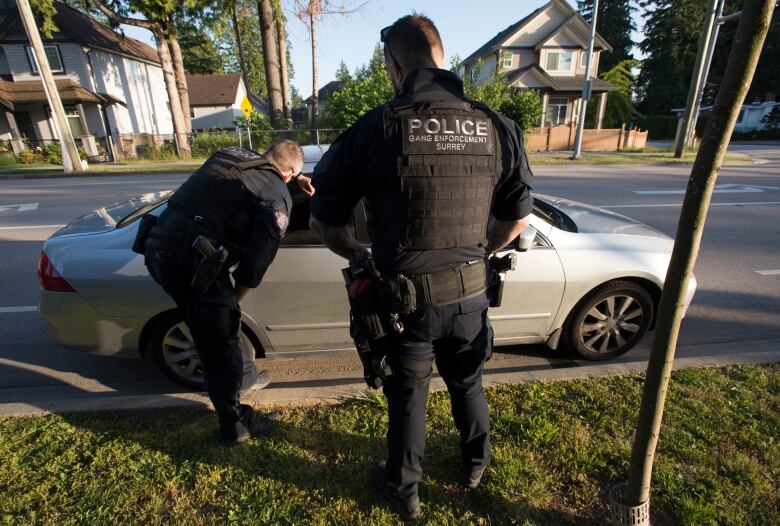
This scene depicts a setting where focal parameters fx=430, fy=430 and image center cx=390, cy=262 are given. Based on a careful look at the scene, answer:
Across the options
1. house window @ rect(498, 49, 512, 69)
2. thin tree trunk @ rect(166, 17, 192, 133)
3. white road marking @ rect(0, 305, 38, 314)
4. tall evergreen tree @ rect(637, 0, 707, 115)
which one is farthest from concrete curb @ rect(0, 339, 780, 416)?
tall evergreen tree @ rect(637, 0, 707, 115)

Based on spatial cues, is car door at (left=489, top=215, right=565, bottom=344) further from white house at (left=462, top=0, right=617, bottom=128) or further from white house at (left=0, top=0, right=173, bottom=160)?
white house at (left=462, top=0, right=617, bottom=128)

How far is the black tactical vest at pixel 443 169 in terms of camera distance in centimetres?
158

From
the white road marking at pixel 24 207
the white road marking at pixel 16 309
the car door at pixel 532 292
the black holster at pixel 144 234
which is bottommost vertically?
the white road marking at pixel 16 309

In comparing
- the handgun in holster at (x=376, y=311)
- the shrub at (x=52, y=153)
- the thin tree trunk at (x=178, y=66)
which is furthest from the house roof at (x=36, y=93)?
the handgun in holster at (x=376, y=311)

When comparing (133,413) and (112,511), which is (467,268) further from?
(133,413)

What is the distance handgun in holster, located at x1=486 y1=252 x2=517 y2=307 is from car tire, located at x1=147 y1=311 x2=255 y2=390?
173cm

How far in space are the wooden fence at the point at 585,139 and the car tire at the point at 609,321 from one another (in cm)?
2349

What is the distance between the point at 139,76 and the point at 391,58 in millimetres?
35289

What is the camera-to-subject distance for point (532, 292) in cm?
300

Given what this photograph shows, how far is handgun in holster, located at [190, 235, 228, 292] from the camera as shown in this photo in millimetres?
1981

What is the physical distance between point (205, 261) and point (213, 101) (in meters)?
43.4

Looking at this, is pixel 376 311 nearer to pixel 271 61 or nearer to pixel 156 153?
pixel 156 153

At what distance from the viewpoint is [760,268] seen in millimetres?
5168

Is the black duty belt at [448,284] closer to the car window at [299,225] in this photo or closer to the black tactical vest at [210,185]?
the black tactical vest at [210,185]
